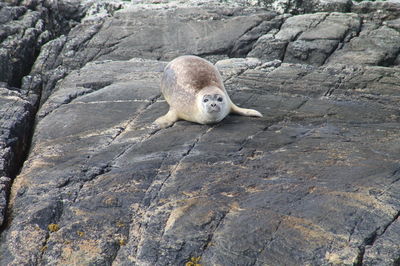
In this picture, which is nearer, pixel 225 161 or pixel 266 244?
pixel 266 244

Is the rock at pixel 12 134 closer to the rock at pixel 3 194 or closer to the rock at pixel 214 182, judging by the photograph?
the rock at pixel 3 194

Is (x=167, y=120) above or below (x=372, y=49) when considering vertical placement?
above

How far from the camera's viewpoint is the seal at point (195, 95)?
343 inches

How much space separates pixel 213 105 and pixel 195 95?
676 millimetres

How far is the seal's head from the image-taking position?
28.2 feet

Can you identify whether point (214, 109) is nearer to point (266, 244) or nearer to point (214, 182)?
point (214, 182)

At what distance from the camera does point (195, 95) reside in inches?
361

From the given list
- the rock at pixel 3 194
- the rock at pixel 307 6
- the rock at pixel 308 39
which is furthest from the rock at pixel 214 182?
the rock at pixel 307 6

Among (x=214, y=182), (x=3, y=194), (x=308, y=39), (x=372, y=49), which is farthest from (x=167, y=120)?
(x=372, y=49)

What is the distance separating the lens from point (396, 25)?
12281mm

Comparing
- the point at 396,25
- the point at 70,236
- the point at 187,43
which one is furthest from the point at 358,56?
the point at 70,236

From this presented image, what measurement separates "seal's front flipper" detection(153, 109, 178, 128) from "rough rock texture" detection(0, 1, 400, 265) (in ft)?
0.65

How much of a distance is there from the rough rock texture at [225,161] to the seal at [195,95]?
16 cm

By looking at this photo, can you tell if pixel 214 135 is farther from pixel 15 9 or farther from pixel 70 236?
pixel 15 9
